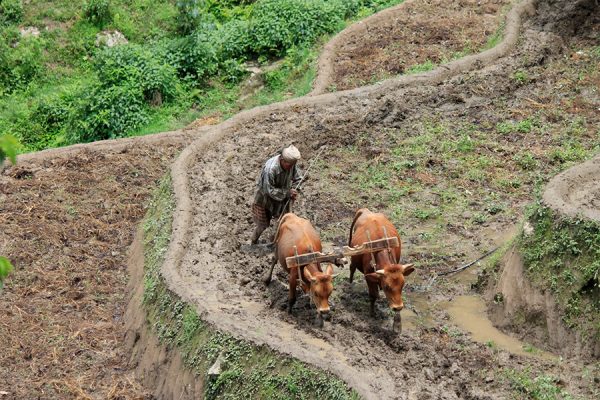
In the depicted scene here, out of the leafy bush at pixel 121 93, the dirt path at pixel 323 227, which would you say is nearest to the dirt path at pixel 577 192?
the dirt path at pixel 323 227

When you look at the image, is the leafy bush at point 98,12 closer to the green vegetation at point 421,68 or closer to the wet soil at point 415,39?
the wet soil at point 415,39

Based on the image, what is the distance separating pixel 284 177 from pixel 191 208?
227cm

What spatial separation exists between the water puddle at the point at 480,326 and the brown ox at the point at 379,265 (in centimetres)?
101

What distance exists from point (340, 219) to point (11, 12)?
54.0 ft

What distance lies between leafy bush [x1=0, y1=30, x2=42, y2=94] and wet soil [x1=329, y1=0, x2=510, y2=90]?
8811 millimetres

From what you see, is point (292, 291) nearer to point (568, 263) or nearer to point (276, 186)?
point (276, 186)

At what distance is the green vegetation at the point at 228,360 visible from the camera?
1159 cm

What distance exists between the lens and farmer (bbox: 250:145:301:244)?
14.9 metres

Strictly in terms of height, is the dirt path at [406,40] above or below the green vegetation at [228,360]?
below

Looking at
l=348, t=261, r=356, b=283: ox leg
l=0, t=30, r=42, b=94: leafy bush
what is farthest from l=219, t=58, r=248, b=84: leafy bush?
l=348, t=261, r=356, b=283: ox leg

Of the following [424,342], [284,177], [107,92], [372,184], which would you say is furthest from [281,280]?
[107,92]

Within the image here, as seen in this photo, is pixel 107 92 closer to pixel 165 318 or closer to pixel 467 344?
pixel 165 318

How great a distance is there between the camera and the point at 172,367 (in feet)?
45.0

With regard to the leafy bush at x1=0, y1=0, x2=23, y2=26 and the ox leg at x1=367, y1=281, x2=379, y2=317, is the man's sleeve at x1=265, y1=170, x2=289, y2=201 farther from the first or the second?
the leafy bush at x1=0, y1=0, x2=23, y2=26
